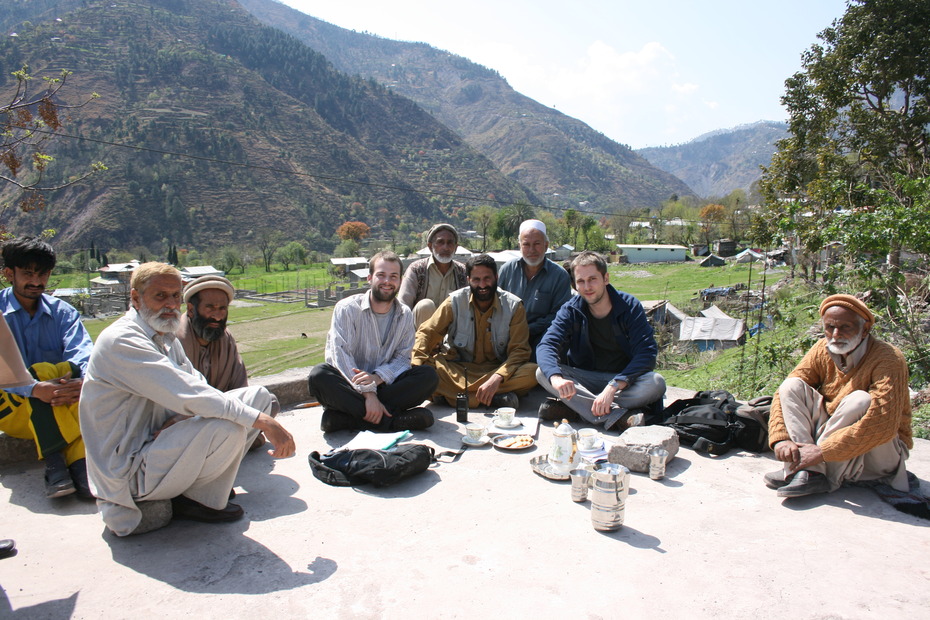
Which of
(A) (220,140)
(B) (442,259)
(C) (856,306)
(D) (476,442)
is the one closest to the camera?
(C) (856,306)

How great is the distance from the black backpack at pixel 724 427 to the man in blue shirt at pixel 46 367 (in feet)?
12.6

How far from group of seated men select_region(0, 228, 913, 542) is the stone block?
1.44 feet

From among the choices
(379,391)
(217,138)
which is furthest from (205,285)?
(217,138)

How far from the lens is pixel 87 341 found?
3.82 metres

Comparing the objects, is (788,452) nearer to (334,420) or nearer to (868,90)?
(334,420)

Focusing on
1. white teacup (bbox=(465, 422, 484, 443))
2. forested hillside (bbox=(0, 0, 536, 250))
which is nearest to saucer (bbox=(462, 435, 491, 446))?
white teacup (bbox=(465, 422, 484, 443))

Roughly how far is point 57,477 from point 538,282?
3.98 m

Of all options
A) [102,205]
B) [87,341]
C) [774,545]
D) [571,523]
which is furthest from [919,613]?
[102,205]

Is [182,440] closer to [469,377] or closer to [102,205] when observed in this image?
[469,377]

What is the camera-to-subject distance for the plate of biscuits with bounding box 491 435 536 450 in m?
4.07

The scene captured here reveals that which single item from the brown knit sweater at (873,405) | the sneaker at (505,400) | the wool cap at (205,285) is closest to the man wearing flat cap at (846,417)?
the brown knit sweater at (873,405)

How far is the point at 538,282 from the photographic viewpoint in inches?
220

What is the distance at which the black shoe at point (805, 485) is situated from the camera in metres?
3.22

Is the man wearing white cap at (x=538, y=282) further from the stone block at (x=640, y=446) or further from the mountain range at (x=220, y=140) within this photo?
the mountain range at (x=220, y=140)
